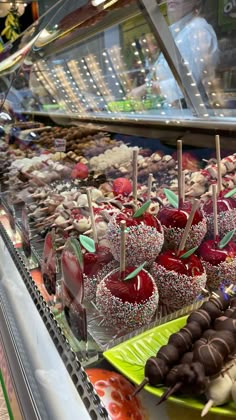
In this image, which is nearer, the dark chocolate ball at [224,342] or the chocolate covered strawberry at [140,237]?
the dark chocolate ball at [224,342]

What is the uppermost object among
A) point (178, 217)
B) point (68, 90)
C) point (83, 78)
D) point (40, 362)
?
point (83, 78)

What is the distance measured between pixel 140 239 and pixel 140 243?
1cm

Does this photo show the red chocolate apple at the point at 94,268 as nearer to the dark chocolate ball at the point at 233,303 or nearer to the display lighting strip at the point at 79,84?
the dark chocolate ball at the point at 233,303

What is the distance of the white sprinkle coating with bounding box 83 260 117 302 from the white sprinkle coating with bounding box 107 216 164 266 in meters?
0.05

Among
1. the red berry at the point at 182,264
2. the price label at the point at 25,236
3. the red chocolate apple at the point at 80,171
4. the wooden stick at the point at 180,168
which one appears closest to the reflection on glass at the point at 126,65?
the red chocolate apple at the point at 80,171

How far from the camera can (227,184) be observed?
175 cm

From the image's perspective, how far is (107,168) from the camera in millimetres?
2516

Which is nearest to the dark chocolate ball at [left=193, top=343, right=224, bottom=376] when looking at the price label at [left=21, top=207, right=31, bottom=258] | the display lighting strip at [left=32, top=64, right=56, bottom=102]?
the price label at [left=21, top=207, right=31, bottom=258]

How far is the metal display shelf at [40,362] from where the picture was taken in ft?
2.68

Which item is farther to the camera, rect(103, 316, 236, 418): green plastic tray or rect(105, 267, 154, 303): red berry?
rect(105, 267, 154, 303): red berry

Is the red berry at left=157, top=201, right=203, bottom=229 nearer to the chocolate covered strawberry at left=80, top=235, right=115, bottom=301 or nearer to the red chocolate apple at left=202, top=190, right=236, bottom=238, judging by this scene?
the red chocolate apple at left=202, top=190, right=236, bottom=238

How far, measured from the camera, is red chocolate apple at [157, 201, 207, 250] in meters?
1.22

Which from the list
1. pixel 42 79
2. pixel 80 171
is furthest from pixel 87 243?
pixel 42 79

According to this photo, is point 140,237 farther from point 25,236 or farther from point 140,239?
point 25,236
